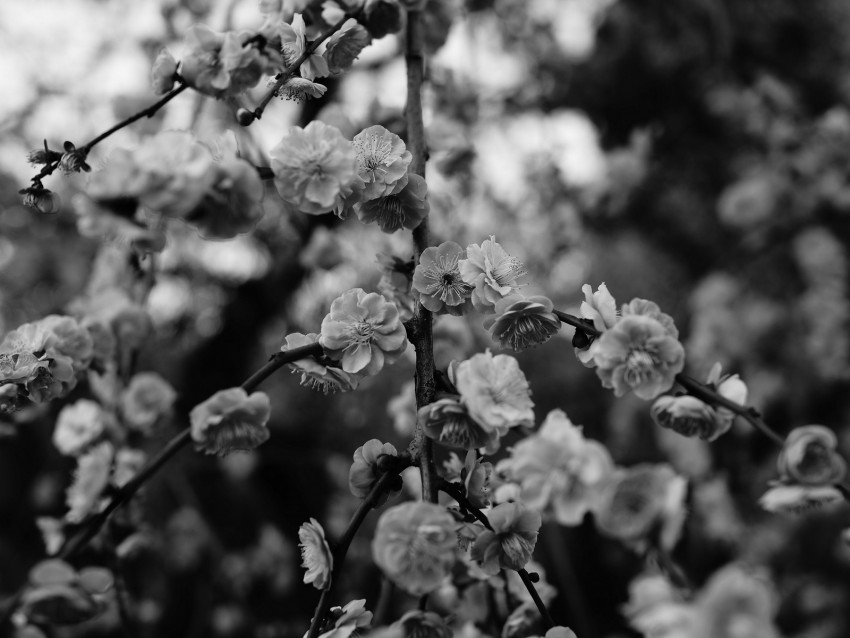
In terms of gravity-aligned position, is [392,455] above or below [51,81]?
below

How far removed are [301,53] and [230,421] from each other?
0.50 meters

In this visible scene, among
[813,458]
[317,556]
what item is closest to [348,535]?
[317,556]

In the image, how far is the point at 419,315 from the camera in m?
0.89

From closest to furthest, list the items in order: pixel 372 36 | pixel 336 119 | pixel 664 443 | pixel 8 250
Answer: pixel 372 36, pixel 336 119, pixel 664 443, pixel 8 250

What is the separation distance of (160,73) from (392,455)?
1.91ft

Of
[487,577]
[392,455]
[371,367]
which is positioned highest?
[371,367]

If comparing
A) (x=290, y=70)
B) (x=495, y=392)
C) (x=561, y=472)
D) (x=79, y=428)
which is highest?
(x=290, y=70)

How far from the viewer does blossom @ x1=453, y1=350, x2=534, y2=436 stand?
728 mm

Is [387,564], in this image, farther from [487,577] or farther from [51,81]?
[51,81]

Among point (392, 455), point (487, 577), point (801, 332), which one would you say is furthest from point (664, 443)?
point (392, 455)

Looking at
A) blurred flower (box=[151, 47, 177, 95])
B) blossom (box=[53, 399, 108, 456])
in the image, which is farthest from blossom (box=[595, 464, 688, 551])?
blossom (box=[53, 399, 108, 456])

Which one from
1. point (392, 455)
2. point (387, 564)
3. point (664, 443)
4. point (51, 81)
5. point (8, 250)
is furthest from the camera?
point (8, 250)

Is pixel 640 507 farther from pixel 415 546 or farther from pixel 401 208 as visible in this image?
pixel 401 208

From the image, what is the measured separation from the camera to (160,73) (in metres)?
0.86
